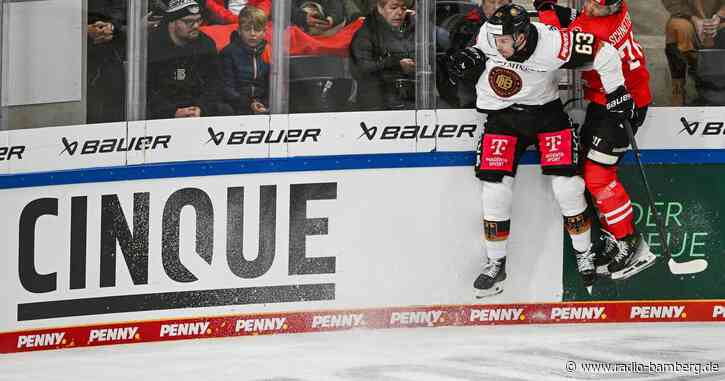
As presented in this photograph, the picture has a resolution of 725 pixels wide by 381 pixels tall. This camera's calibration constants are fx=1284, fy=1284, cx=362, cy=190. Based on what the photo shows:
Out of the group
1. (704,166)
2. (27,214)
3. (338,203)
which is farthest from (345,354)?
(704,166)

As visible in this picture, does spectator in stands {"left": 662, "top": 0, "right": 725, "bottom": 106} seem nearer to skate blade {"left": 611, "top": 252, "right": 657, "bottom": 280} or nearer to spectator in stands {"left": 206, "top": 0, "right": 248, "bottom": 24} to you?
skate blade {"left": 611, "top": 252, "right": 657, "bottom": 280}

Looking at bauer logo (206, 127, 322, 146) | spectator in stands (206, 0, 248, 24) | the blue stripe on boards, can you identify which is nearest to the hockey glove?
the blue stripe on boards

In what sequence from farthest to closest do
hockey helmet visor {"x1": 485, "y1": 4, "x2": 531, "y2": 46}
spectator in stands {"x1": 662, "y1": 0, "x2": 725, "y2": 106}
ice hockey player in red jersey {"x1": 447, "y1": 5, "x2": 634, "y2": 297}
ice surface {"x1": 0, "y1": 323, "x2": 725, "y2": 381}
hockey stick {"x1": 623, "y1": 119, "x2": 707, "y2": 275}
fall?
spectator in stands {"x1": 662, "y1": 0, "x2": 725, "y2": 106} < hockey stick {"x1": 623, "y1": 119, "x2": 707, "y2": 275} < ice hockey player in red jersey {"x1": 447, "y1": 5, "x2": 634, "y2": 297} < hockey helmet visor {"x1": 485, "y1": 4, "x2": 531, "y2": 46} < ice surface {"x1": 0, "y1": 323, "x2": 725, "y2": 381}

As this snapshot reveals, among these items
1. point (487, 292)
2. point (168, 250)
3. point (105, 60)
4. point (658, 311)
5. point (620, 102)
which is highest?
point (105, 60)

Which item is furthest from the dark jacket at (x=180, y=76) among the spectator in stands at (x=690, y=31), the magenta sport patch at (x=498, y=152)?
the spectator in stands at (x=690, y=31)

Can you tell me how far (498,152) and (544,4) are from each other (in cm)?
96

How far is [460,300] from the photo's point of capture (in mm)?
7949

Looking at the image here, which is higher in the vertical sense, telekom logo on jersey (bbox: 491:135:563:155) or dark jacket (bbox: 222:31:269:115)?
dark jacket (bbox: 222:31:269:115)

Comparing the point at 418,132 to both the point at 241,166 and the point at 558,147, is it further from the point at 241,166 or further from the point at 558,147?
the point at 241,166

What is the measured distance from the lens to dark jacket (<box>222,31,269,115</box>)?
7734mm

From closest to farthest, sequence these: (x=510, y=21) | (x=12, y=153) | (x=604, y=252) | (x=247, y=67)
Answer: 1. (x=510, y=21)
2. (x=12, y=153)
3. (x=247, y=67)
4. (x=604, y=252)

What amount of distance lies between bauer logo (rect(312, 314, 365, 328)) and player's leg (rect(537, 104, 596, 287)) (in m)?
1.43

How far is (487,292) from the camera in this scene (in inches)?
312

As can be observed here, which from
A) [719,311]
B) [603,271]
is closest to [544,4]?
[603,271]
